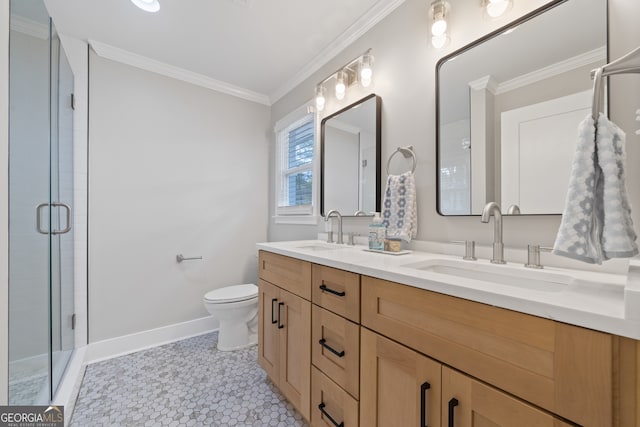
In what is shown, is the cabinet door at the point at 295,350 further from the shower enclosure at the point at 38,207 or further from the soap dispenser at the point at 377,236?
the shower enclosure at the point at 38,207

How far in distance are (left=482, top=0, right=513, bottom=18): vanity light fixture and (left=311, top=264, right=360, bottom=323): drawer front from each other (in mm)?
1260

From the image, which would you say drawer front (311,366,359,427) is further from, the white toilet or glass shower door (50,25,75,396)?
glass shower door (50,25,75,396)

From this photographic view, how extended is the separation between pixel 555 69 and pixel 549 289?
0.81 m

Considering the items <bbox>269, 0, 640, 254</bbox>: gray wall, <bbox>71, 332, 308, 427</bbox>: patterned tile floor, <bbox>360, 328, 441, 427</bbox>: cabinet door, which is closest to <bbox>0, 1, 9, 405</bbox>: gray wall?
<bbox>71, 332, 308, 427</bbox>: patterned tile floor

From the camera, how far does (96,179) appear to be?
197cm

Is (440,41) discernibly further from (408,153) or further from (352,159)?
(352,159)

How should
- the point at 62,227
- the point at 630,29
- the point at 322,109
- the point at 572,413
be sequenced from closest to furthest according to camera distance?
the point at 572,413, the point at 630,29, the point at 62,227, the point at 322,109

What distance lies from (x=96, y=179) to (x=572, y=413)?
2.74 meters

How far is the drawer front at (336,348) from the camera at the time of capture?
97 centimetres

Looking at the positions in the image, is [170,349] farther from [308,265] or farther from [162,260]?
[308,265]

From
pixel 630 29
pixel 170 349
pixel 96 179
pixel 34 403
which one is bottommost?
pixel 170 349

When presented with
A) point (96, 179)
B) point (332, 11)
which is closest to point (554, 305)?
point (332, 11)
